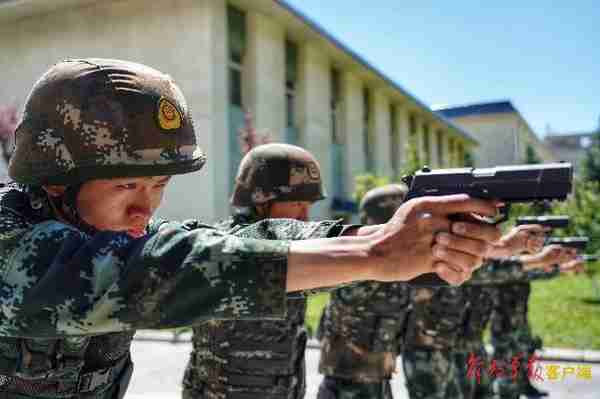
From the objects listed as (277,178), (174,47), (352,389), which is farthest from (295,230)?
(174,47)

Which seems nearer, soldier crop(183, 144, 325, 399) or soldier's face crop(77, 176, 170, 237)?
soldier's face crop(77, 176, 170, 237)

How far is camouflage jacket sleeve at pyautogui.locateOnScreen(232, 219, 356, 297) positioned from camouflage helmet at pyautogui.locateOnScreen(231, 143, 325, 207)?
4.27ft

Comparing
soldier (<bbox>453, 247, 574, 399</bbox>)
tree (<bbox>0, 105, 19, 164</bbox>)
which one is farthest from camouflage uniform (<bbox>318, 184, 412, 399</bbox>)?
tree (<bbox>0, 105, 19, 164</bbox>)

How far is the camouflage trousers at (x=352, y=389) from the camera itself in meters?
4.23

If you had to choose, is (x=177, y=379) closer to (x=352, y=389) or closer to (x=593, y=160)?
(x=352, y=389)

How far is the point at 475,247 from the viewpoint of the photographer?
1508 millimetres

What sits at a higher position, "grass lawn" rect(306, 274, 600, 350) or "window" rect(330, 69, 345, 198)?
"window" rect(330, 69, 345, 198)

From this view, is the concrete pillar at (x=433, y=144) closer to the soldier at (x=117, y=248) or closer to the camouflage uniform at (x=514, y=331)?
the camouflage uniform at (x=514, y=331)

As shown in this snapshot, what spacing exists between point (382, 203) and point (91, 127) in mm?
3708

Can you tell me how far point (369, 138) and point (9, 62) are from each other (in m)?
12.6

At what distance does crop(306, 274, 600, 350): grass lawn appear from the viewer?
30.5ft

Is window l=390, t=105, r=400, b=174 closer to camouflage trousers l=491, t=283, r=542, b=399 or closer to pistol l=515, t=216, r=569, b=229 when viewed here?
camouflage trousers l=491, t=283, r=542, b=399

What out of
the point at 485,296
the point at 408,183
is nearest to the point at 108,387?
the point at 408,183

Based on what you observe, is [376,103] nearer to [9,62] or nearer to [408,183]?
[9,62]
